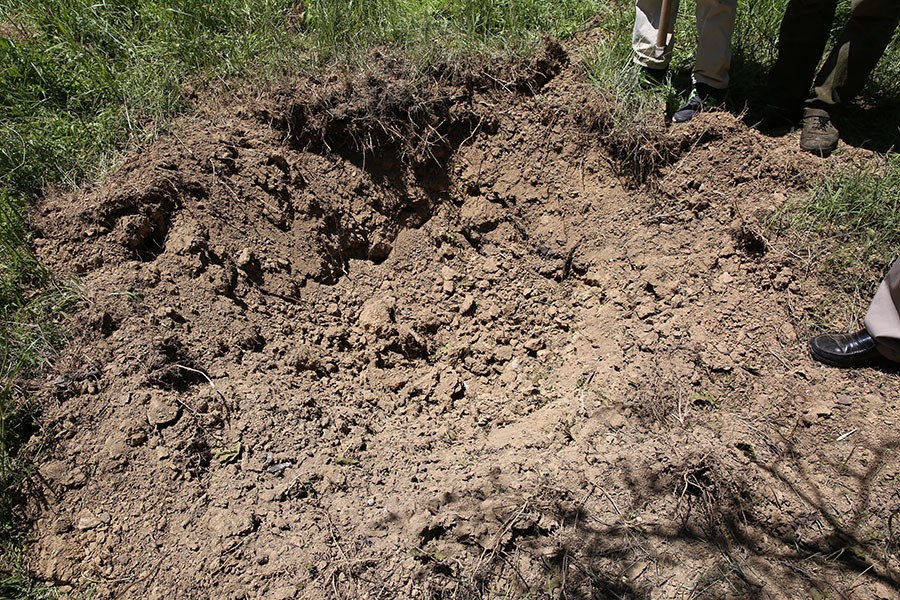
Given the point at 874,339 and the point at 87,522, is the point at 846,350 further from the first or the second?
the point at 87,522

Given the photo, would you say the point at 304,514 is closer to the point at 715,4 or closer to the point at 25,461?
the point at 25,461

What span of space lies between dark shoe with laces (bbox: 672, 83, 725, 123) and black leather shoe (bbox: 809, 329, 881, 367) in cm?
134

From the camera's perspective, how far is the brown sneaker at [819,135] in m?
2.97

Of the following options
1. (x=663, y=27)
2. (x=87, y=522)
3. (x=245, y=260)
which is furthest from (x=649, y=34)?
(x=87, y=522)

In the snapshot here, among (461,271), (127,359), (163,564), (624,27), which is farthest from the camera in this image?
(624,27)

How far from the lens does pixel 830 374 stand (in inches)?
98.3

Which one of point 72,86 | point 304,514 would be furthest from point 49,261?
point 304,514

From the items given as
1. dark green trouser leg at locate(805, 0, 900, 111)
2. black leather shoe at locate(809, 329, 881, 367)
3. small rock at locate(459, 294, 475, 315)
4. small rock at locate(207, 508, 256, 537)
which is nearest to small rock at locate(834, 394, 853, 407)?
black leather shoe at locate(809, 329, 881, 367)

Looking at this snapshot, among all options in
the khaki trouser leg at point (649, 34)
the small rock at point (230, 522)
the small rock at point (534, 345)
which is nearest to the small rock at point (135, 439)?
the small rock at point (230, 522)

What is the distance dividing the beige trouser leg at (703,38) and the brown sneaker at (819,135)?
47 cm

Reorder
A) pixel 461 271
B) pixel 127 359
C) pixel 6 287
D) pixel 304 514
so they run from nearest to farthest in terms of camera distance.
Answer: pixel 304 514
pixel 127 359
pixel 6 287
pixel 461 271

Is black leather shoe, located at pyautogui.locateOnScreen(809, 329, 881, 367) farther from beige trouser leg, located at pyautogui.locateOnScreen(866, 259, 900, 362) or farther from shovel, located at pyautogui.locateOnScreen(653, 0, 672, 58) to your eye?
shovel, located at pyautogui.locateOnScreen(653, 0, 672, 58)

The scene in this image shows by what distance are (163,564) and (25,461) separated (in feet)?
2.23

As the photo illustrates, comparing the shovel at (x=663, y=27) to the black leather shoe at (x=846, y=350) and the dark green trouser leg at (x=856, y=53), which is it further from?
the black leather shoe at (x=846, y=350)
